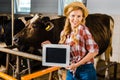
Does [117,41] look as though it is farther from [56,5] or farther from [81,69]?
[81,69]

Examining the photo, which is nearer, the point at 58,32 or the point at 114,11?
the point at 58,32

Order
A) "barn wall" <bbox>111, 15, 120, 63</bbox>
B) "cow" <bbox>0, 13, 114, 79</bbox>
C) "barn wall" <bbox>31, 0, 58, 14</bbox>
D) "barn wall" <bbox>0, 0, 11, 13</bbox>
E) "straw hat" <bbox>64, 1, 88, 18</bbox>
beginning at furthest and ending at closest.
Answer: "barn wall" <bbox>0, 0, 11, 13</bbox> < "barn wall" <bbox>31, 0, 58, 14</bbox> < "barn wall" <bbox>111, 15, 120, 63</bbox> < "cow" <bbox>0, 13, 114, 79</bbox> < "straw hat" <bbox>64, 1, 88, 18</bbox>

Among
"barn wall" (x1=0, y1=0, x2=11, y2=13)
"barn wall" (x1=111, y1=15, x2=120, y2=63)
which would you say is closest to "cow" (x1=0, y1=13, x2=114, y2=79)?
"barn wall" (x1=111, y1=15, x2=120, y2=63)

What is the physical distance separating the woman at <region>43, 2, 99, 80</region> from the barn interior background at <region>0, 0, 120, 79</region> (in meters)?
3.49

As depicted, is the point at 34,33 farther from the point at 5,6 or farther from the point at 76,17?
the point at 5,6

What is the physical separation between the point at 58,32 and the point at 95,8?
167 centimetres

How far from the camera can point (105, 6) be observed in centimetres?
506

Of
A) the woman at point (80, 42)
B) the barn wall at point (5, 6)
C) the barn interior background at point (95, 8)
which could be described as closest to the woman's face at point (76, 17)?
the woman at point (80, 42)

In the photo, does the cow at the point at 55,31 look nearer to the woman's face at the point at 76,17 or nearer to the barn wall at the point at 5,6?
the woman's face at the point at 76,17

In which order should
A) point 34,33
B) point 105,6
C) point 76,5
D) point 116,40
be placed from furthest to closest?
point 105,6 < point 116,40 < point 34,33 < point 76,5

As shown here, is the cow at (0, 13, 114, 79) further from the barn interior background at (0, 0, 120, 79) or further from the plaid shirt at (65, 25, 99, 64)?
the plaid shirt at (65, 25, 99, 64)

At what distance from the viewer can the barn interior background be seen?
4.82m

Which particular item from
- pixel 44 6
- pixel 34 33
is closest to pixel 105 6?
pixel 44 6

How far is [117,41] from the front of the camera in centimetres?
480
